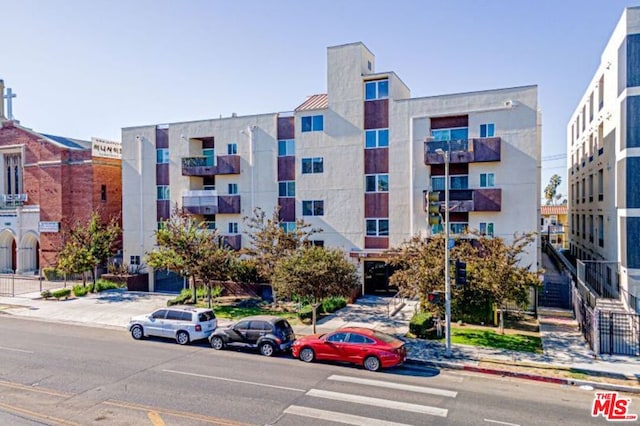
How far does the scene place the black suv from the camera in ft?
63.0

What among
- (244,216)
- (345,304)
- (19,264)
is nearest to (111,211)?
(19,264)

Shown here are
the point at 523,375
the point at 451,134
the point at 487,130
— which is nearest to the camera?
the point at 523,375

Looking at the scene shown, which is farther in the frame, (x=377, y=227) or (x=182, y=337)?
(x=377, y=227)

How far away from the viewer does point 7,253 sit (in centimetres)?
4459

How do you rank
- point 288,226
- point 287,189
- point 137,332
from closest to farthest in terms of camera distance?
point 137,332
point 288,226
point 287,189

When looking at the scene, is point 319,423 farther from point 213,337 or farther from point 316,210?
point 316,210

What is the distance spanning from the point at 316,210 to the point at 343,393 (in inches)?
764

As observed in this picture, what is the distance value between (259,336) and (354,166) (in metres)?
15.8

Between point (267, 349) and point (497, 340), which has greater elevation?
point (267, 349)

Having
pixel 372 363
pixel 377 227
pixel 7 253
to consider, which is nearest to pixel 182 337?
pixel 372 363

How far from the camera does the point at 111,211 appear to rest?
137 ft

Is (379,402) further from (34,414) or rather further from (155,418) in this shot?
(34,414)

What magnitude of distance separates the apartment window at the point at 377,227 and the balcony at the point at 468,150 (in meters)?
5.09

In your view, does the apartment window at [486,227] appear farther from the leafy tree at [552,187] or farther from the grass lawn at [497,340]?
the leafy tree at [552,187]
